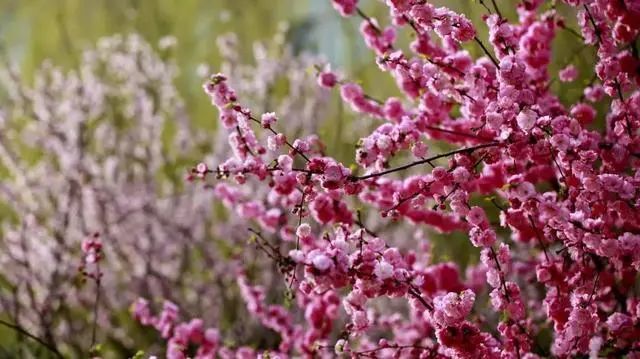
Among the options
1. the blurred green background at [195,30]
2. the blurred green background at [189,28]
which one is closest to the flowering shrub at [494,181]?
the blurred green background at [195,30]

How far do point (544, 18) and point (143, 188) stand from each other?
2.91m

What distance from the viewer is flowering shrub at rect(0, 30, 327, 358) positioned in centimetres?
419

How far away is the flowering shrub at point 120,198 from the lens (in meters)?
4.19

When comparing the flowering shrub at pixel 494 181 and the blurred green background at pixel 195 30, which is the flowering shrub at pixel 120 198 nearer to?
the blurred green background at pixel 195 30

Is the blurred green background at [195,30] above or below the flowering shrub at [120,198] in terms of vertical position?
above

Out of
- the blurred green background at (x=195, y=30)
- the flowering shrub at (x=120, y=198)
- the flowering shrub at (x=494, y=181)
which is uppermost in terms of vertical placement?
the blurred green background at (x=195, y=30)

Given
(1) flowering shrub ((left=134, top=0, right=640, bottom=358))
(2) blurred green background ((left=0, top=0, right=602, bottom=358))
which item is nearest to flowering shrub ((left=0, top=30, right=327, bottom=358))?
(2) blurred green background ((left=0, top=0, right=602, bottom=358))

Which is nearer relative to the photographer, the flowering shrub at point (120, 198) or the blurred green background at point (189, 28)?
the flowering shrub at point (120, 198)

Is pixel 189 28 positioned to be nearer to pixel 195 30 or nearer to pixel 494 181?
pixel 195 30

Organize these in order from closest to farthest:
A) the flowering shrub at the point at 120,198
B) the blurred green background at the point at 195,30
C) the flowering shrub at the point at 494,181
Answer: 1. the flowering shrub at the point at 494,181
2. the flowering shrub at the point at 120,198
3. the blurred green background at the point at 195,30

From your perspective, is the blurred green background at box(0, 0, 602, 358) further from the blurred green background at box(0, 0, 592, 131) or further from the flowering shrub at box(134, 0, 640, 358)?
the flowering shrub at box(134, 0, 640, 358)

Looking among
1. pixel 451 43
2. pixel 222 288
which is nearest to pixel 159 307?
pixel 222 288

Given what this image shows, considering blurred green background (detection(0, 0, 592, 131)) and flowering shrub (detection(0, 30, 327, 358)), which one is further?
blurred green background (detection(0, 0, 592, 131))

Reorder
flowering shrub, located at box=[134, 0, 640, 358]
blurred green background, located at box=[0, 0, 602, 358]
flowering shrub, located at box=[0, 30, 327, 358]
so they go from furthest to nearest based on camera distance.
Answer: blurred green background, located at box=[0, 0, 602, 358] < flowering shrub, located at box=[0, 30, 327, 358] < flowering shrub, located at box=[134, 0, 640, 358]
